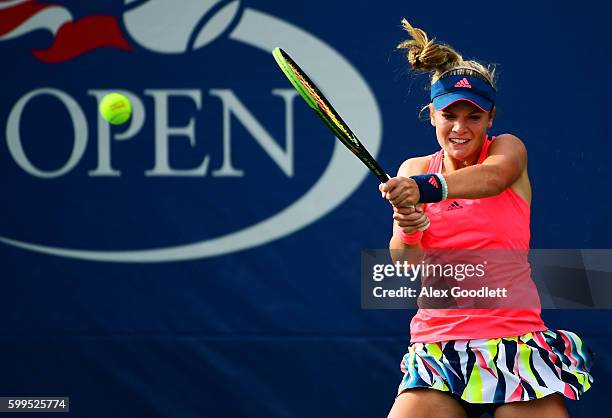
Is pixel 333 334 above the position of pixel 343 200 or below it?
below

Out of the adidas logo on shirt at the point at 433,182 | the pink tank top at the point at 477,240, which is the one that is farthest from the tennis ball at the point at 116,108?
the adidas logo on shirt at the point at 433,182

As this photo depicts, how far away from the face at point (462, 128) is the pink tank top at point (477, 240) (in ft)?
0.50

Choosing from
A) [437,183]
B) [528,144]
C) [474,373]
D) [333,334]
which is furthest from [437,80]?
[333,334]

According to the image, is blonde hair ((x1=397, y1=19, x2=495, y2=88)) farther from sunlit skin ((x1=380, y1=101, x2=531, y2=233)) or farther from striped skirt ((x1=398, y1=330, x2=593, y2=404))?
striped skirt ((x1=398, y1=330, x2=593, y2=404))

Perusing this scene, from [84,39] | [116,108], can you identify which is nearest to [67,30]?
[84,39]

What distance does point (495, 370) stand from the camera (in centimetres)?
329

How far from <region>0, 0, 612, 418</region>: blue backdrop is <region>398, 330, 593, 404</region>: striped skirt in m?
1.32

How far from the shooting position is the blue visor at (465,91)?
337cm

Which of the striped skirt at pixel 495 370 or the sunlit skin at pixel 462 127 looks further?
the sunlit skin at pixel 462 127


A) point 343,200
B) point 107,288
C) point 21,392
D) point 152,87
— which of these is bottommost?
point 21,392

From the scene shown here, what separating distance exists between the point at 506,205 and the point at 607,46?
1.45 meters

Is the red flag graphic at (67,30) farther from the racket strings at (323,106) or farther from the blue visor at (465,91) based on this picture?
the blue visor at (465,91)

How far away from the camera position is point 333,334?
4.71 metres

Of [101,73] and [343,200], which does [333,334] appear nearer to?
[343,200]
